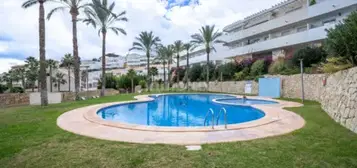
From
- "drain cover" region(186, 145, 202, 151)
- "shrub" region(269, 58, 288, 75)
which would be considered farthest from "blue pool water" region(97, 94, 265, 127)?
"shrub" region(269, 58, 288, 75)

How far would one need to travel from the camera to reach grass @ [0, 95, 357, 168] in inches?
153

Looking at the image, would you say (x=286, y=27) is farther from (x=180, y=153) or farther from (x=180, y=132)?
(x=180, y=153)

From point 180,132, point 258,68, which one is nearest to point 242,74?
point 258,68

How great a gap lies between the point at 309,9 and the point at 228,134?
22463mm

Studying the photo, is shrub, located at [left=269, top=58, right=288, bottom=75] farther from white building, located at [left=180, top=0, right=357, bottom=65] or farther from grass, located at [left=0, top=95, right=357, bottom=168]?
grass, located at [left=0, top=95, right=357, bottom=168]

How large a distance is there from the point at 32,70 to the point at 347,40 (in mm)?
46388

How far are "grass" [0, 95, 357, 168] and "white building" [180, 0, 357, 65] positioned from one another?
61.6ft

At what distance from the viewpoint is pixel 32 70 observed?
4091 cm

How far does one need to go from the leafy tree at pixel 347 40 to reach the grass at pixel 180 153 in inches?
130

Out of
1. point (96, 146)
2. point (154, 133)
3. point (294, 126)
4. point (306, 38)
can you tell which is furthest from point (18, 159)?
point (306, 38)

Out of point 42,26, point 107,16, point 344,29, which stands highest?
point 107,16

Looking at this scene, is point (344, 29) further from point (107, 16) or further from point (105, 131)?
point (107, 16)

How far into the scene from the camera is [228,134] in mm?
6117

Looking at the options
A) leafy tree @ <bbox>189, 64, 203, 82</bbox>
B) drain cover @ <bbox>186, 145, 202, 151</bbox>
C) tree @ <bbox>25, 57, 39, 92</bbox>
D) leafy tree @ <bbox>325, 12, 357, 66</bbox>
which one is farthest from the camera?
tree @ <bbox>25, 57, 39, 92</bbox>
